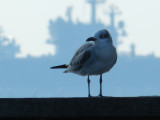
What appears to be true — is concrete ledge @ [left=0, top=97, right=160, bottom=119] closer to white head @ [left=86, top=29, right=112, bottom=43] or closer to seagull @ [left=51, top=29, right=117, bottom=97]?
seagull @ [left=51, top=29, right=117, bottom=97]

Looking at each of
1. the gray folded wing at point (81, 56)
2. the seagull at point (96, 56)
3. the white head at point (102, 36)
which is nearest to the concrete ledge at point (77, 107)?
the seagull at point (96, 56)

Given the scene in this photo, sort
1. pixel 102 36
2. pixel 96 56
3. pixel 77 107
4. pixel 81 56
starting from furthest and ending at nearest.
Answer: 1. pixel 81 56
2. pixel 96 56
3. pixel 102 36
4. pixel 77 107

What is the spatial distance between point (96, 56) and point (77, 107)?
3237mm

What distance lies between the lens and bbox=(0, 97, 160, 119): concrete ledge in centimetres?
305

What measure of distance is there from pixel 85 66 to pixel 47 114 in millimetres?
3577

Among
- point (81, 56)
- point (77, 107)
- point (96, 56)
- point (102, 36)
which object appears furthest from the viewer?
point (81, 56)

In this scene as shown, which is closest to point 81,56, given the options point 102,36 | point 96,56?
point 96,56

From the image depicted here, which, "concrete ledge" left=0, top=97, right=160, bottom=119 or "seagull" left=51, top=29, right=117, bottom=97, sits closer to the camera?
"concrete ledge" left=0, top=97, right=160, bottom=119

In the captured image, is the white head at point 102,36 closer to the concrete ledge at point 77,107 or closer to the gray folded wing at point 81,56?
the gray folded wing at point 81,56

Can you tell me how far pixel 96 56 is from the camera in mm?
6289

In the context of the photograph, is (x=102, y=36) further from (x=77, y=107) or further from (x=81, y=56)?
(x=77, y=107)

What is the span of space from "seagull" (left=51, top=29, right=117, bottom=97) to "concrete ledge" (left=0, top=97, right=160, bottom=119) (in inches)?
98.4

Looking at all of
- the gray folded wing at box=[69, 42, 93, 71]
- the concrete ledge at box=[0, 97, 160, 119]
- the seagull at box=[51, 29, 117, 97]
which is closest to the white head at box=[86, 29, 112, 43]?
the seagull at box=[51, 29, 117, 97]

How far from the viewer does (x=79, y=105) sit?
10.1 ft
